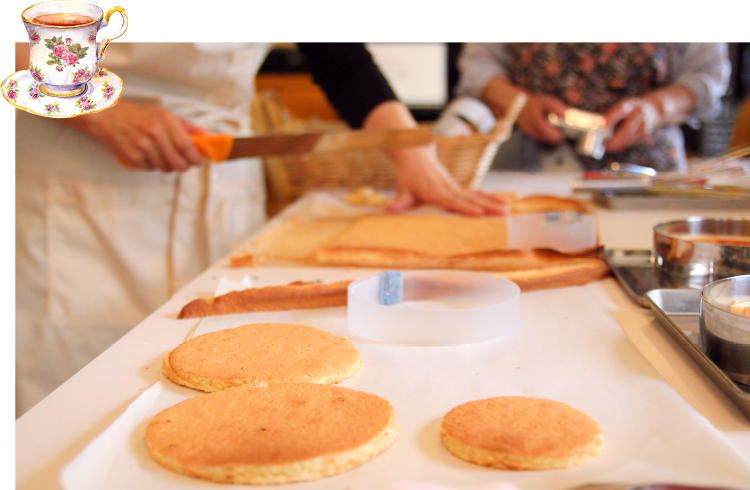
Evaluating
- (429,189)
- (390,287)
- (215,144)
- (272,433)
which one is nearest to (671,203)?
(429,189)

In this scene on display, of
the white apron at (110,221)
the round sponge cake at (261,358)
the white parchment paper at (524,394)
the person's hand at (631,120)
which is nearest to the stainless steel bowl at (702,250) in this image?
the white parchment paper at (524,394)

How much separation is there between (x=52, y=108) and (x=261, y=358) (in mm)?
289

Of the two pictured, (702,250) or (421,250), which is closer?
(702,250)

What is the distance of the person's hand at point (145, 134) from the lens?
39.5 inches

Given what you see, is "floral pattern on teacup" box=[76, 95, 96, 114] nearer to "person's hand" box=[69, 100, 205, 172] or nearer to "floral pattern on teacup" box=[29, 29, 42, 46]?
"floral pattern on teacup" box=[29, 29, 42, 46]

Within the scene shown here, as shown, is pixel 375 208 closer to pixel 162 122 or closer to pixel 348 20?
pixel 162 122

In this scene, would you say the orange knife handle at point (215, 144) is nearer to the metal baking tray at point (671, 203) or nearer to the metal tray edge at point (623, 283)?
the metal tray edge at point (623, 283)

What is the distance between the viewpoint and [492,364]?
22.3 inches

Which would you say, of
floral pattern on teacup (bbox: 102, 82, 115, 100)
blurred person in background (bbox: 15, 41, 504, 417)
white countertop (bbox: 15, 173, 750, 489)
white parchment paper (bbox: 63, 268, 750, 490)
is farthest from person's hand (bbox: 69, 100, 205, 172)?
floral pattern on teacup (bbox: 102, 82, 115, 100)

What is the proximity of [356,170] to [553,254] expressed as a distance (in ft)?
2.87

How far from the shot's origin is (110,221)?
1.19 metres

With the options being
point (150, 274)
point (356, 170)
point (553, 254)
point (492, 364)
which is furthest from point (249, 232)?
point (492, 364)

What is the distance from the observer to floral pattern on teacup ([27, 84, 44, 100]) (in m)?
0.35

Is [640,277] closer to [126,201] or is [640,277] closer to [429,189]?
[429,189]
